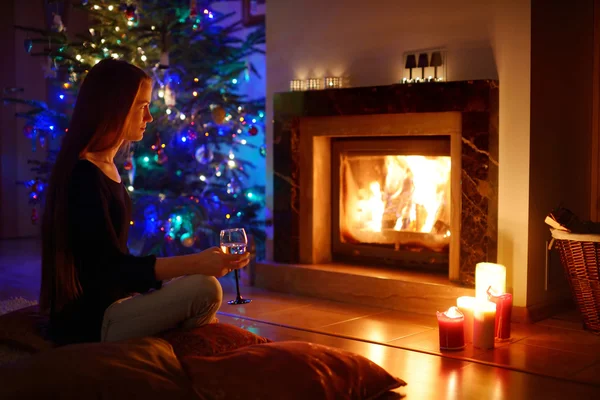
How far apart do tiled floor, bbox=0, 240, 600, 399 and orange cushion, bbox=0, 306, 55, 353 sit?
3.81 feet

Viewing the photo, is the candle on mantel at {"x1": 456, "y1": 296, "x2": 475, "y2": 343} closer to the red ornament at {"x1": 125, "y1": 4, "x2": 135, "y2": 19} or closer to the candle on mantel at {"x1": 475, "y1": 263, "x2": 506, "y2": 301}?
the candle on mantel at {"x1": 475, "y1": 263, "x2": 506, "y2": 301}

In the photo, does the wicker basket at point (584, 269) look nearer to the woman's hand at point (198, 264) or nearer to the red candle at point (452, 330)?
the red candle at point (452, 330)

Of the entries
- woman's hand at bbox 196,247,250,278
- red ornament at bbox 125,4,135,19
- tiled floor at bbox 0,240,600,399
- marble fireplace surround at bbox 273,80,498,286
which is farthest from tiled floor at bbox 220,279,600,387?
red ornament at bbox 125,4,135,19

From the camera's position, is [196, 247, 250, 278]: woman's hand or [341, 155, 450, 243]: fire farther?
[341, 155, 450, 243]: fire

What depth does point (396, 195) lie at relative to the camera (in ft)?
15.1

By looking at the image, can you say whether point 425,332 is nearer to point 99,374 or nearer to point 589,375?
point 589,375

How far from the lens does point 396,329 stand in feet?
12.5

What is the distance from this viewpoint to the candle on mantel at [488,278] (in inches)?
143

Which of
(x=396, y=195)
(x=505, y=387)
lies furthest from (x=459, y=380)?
(x=396, y=195)

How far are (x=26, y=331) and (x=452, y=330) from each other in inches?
69.1

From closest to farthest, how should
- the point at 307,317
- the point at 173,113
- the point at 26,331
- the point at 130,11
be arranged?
1. the point at 26,331
2. the point at 307,317
3. the point at 130,11
4. the point at 173,113

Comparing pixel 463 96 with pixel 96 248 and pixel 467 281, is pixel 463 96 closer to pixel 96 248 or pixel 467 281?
pixel 467 281

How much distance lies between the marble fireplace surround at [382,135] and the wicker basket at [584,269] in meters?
0.40

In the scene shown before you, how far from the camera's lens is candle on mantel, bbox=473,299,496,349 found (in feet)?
11.0
